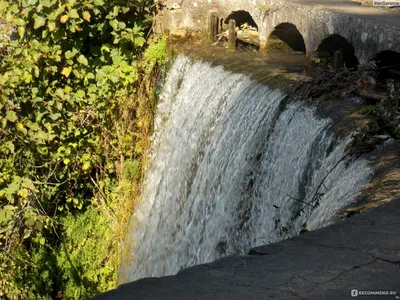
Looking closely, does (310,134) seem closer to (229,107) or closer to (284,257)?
(229,107)

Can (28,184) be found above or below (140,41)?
below

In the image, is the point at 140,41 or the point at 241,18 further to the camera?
the point at 241,18

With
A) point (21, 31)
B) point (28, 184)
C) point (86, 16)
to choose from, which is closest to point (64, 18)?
point (86, 16)

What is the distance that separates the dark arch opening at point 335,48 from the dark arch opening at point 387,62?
3.01ft

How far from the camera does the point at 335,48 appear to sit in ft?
26.0

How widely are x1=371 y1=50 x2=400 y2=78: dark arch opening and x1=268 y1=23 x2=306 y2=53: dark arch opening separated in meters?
2.25

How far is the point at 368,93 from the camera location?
6055mm

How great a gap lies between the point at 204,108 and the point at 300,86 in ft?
5.08

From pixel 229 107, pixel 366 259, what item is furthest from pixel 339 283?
pixel 229 107

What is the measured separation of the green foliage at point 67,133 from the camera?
8.31m

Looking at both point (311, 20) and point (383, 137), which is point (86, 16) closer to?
point (311, 20)

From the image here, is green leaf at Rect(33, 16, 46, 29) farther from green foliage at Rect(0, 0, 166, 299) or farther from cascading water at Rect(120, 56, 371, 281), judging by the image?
cascading water at Rect(120, 56, 371, 281)

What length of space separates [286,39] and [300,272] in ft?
21.2

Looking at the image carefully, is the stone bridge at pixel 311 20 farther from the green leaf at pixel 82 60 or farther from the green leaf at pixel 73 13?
the green leaf at pixel 73 13
